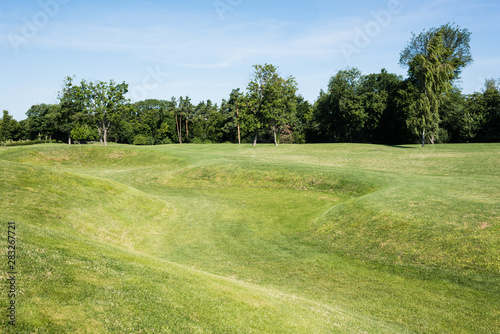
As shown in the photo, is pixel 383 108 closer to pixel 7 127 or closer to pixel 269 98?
pixel 269 98

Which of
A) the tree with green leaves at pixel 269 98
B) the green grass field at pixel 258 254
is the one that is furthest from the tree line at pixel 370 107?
the green grass field at pixel 258 254

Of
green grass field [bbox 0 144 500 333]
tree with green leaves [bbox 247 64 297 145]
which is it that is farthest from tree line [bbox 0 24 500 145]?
green grass field [bbox 0 144 500 333]

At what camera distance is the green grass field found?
8227mm

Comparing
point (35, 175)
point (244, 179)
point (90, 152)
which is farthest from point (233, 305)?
point (90, 152)

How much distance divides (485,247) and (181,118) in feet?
440

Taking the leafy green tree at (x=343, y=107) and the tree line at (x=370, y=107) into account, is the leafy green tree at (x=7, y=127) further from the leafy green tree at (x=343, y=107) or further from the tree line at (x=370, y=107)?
the leafy green tree at (x=343, y=107)

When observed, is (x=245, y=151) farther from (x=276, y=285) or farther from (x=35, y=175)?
(x=276, y=285)

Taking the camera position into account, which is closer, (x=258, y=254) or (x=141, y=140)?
(x=258, y=254)

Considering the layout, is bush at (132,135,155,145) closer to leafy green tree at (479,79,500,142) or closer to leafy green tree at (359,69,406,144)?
leafy green tree at (359,69,406,144)

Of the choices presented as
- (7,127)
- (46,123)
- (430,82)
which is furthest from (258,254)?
(46,123)

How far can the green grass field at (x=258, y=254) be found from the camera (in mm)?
8227

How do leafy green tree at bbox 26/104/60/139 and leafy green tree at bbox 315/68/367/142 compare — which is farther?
leafy green tree at bbox 26/104/60/139

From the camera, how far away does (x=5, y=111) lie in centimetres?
11356

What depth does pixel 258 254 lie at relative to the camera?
773 inches
